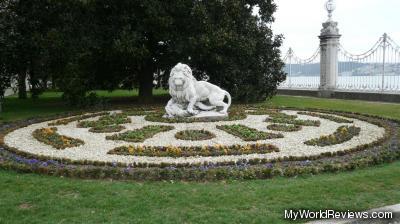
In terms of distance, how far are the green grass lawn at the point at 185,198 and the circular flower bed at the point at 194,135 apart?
→ 3.50 meters

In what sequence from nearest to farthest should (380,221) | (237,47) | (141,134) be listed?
1. (380,221)
2. (141,134)
3. (237,47)

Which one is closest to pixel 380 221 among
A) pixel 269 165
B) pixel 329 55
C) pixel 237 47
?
pixel 269 165

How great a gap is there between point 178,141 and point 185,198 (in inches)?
160

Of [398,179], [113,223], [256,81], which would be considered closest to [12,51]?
[256,81]

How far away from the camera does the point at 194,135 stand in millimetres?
10320

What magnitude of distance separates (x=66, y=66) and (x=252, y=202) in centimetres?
1185

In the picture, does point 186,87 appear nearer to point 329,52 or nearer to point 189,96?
point 189,96

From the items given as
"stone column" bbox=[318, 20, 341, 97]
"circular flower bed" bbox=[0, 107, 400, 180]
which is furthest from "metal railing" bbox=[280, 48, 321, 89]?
"circular flower bed" bbox=[0, 107, 400, 180]

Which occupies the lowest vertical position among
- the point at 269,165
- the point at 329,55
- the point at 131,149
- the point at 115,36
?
the point at 269,165

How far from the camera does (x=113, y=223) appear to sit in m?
4.98

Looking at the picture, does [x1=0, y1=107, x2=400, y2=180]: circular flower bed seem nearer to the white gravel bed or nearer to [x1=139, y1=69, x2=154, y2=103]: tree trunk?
the white gravel bed

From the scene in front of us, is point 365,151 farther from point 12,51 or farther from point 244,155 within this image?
point 12,51

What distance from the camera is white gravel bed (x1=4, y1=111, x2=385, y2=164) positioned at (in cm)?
823

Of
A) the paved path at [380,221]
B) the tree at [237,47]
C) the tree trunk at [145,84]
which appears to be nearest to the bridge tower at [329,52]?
the tree at [237,47]
